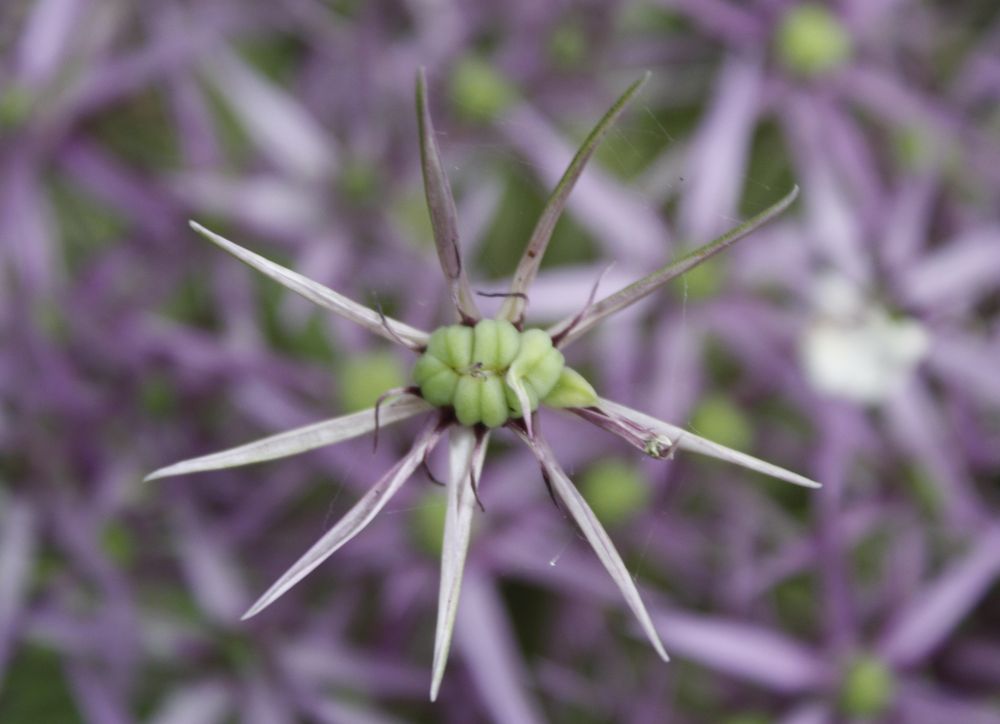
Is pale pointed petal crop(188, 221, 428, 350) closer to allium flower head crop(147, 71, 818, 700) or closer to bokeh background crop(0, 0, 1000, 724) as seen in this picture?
allium flower head crop(147, 71, 818, 700)

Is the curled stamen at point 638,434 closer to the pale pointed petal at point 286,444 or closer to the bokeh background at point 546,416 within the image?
the pale pointed petal at point 286,444

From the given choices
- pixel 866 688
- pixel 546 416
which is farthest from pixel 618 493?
pixel 866 688

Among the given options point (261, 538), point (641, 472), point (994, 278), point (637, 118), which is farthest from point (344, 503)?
point (994, 278)

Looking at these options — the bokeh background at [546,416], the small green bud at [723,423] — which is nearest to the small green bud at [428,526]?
the bokeh background at [546,416]

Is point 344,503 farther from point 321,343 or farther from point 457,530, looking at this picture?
point 457,530

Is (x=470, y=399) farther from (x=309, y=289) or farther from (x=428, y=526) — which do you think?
(x=428, y=526)

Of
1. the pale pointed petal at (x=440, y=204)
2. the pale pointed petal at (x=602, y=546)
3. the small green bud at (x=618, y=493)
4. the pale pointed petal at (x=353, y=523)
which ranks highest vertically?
the pale pointed petal at (x=440, y=204)
